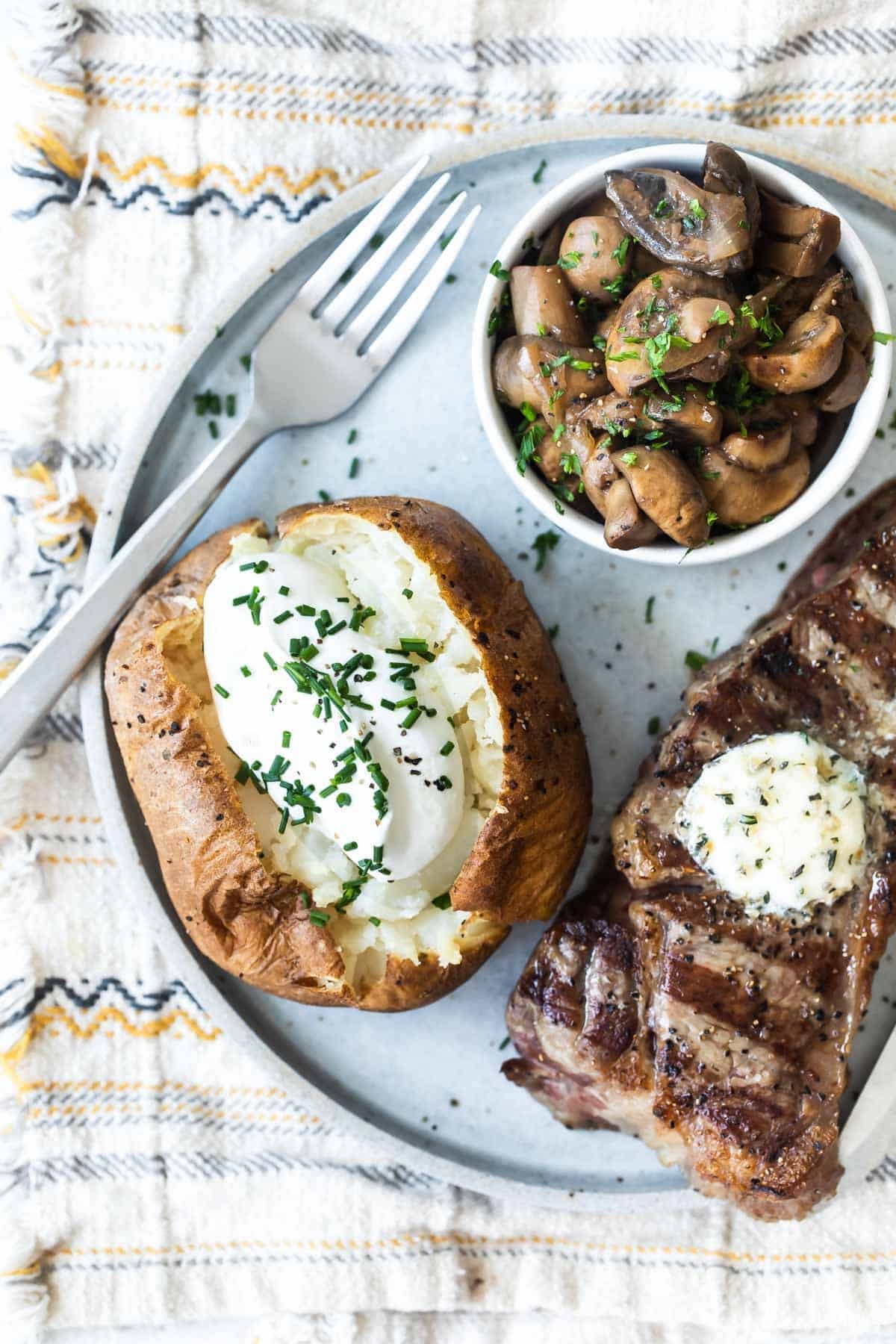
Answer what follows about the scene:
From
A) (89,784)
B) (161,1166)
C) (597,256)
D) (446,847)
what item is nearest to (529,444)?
(597,256)

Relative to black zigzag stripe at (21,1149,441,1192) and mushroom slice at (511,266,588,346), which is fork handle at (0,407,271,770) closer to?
mushroom slice at (511,266,588,346)

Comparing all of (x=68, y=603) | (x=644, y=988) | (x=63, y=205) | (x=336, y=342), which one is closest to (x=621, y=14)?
(x=336, y=342)

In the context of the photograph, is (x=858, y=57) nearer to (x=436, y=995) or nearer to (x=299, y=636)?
(x=299, y=636)

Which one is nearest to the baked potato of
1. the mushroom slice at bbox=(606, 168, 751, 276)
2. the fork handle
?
the fork handle

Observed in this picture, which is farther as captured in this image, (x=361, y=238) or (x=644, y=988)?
(x=361, y=238)

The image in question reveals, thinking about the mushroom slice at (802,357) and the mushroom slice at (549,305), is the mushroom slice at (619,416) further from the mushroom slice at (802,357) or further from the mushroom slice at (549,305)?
the mushroom slice at (549,305)

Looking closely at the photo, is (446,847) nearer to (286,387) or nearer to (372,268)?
(286,387)

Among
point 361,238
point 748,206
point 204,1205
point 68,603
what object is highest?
point 748,206

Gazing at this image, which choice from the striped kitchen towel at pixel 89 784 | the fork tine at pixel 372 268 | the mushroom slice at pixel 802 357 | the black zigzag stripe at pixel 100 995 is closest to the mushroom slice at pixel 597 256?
the mushroom slice at pixel 802 357
